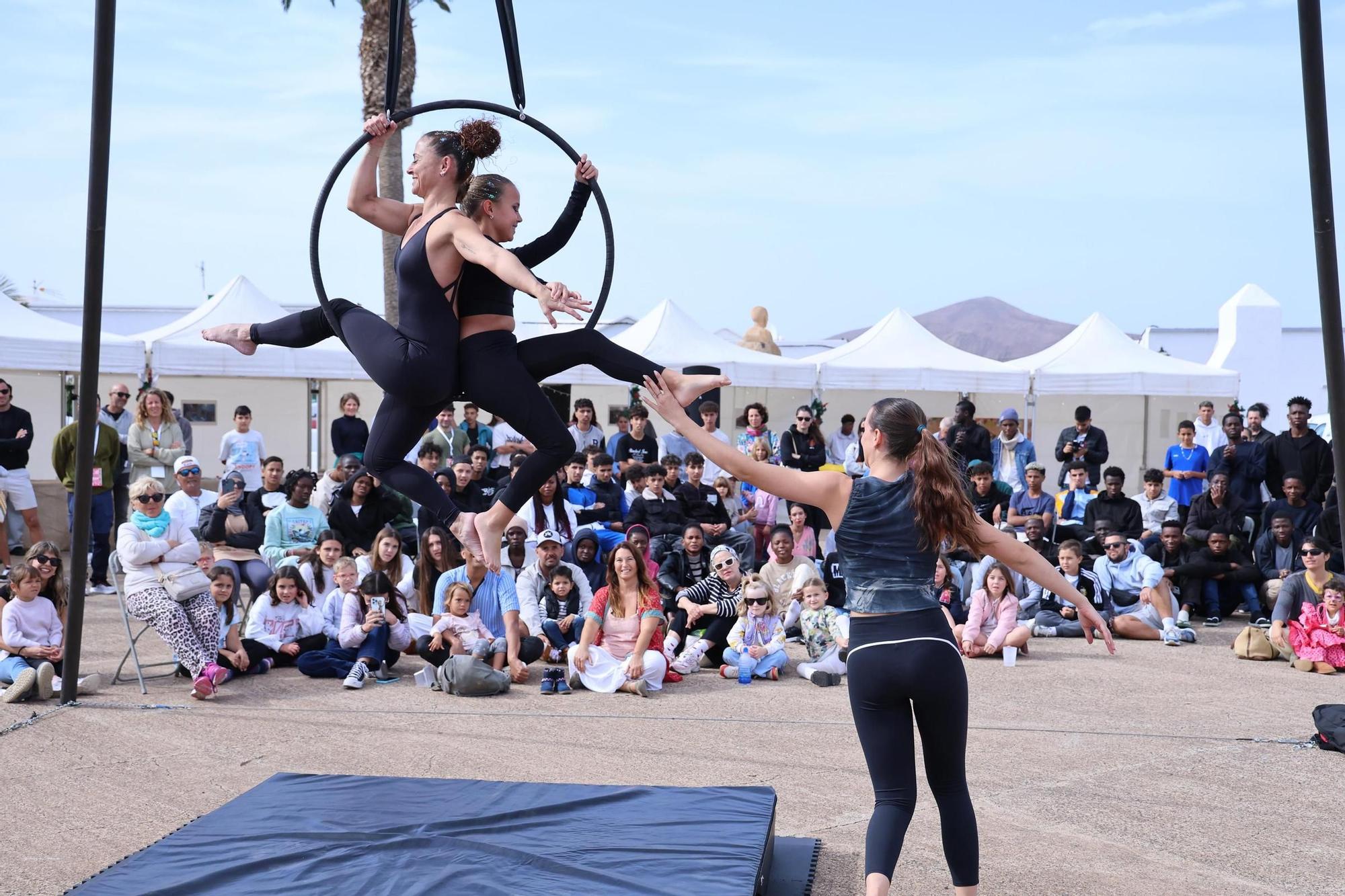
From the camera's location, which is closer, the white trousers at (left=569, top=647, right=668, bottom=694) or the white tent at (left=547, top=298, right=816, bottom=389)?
the white trousers at (left=569, top=647, right=668, bottom=694)

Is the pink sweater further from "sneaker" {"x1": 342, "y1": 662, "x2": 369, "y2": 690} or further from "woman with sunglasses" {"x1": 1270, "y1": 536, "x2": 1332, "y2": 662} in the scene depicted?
"sneaker" {"x1": 342, "y1": 662, "x2": 369, "y2": 690}

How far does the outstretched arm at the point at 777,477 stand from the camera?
10.4 feet

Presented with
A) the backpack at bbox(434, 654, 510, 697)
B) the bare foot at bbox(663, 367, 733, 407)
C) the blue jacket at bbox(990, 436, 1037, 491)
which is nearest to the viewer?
the bare foot at bbox(663, 367, 733, 407)

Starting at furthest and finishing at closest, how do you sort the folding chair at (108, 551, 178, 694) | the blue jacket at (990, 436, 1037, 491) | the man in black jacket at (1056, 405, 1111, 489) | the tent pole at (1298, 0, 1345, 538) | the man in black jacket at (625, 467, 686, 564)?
1. the man in black jacket at (1056, 405, 1111, 489)
2. the blue jacket at (990, 436, 1037, 491)
3. the man in black jacket at (625, 467, 686, 564)
4. the folding chair at (108, 551, 178, 694)
5. the tent pole at (1298, 0, 1345, 538)

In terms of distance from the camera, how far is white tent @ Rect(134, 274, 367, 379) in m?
11.4

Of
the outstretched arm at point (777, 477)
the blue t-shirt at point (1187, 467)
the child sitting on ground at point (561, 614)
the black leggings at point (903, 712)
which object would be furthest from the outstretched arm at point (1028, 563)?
the blue t-shirt at point (1187, 467)

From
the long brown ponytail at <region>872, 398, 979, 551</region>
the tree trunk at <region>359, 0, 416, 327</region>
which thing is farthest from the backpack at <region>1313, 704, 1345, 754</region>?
the tree trunk at <region>359, 0, 416, 327</region>

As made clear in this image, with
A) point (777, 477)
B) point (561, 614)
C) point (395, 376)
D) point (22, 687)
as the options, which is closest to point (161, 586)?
point (22, 687)

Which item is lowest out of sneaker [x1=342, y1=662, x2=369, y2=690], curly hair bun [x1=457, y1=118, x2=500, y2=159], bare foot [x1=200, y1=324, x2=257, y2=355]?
sneaker [x1=342, y1=662, x2=369, y2=690]

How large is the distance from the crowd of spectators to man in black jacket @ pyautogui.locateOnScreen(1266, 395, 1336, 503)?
0.07 feet

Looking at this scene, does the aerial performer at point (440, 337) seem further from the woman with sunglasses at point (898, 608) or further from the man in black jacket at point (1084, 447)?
the man in black jacket at point (1084, 447)

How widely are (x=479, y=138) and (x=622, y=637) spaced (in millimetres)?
4202

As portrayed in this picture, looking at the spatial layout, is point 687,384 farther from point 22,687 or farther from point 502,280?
point 22,687

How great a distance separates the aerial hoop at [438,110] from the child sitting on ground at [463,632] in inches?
149
